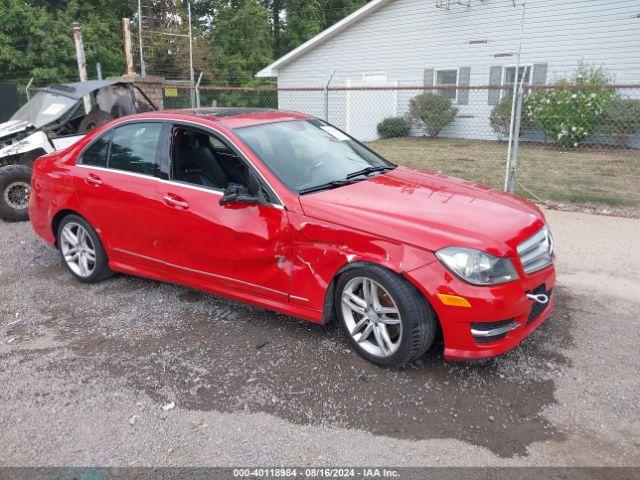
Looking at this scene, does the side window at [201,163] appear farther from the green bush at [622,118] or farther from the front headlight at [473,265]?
the green bush at [622,118]

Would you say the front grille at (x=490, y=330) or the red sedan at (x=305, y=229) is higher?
the red sedan at (x=305, y=229)

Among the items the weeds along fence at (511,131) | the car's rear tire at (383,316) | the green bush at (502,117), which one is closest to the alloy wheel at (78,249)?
the car's rear tire at (383,316)

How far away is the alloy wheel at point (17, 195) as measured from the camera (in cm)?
732

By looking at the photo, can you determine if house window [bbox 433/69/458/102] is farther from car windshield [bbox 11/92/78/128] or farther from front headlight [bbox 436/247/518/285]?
front headlight [bbox 436/247/518/285]

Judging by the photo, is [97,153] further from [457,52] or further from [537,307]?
[457,52]

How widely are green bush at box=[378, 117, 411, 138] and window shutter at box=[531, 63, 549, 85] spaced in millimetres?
4032

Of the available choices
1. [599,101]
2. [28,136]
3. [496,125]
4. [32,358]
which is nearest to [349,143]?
[32,358]

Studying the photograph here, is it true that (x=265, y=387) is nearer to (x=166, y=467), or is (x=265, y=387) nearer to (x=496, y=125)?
(x=166, y=467)

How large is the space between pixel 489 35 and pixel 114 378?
1532cm

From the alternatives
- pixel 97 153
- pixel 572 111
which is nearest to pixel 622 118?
pixel 572 111

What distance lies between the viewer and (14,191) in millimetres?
7402

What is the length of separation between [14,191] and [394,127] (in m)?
12.3

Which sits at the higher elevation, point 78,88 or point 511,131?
point 78,88

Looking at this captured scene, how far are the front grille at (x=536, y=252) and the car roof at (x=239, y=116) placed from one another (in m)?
2.24
